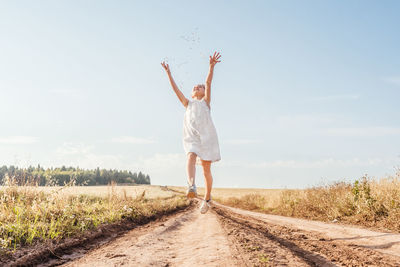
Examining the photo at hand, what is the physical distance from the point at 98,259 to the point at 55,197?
4514mm

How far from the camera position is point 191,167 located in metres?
6.89

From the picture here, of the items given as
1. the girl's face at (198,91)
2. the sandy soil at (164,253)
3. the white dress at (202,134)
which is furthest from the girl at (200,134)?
the sandy soil at (164,253)

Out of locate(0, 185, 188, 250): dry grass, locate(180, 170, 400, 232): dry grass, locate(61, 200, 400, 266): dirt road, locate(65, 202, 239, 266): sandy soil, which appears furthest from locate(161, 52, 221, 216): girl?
locate(180, 170, 400, 232): dry grass

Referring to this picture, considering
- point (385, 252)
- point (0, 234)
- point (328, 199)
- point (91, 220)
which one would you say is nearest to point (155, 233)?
point (91, 220)

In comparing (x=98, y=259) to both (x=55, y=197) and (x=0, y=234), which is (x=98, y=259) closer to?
(x=0, y=234)

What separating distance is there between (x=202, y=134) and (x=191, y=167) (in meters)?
0.77

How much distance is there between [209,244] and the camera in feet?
19.6

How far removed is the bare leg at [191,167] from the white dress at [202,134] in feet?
0.39

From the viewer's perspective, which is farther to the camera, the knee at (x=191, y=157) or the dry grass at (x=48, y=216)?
the knee at (x=191, y=157)

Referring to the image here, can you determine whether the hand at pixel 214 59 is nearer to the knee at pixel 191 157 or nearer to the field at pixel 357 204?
the knee at pixel 191 157

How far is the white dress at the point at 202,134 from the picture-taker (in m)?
7.05

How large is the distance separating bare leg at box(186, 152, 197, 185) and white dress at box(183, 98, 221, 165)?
0.39ft

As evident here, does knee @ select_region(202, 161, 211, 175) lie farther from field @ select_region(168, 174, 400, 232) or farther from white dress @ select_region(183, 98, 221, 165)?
field @ select_region(168, 174, 400, 232)

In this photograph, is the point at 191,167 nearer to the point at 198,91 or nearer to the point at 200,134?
the point at 200,134
